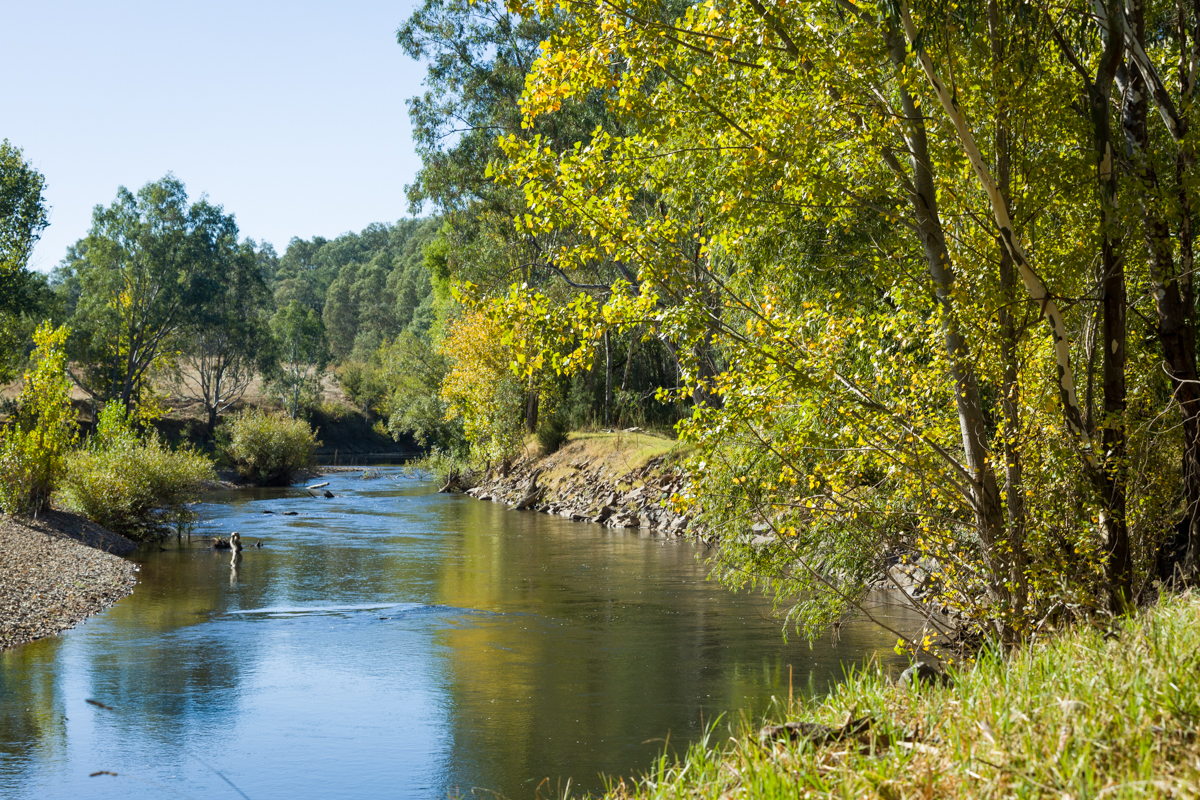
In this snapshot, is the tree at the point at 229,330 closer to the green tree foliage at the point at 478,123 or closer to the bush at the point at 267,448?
the bush at the point at 267,448

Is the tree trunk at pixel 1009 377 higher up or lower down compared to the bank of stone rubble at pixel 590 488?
higher up

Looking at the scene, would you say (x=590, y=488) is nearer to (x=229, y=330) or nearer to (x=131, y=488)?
(x=131, y=488)

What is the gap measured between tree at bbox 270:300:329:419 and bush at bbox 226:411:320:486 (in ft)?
57.9

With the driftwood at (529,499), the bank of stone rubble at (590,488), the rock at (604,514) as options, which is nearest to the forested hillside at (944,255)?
the bank of stone rubble at (590,488)

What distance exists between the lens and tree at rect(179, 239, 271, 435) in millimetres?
48875

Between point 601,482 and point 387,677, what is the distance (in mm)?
20503

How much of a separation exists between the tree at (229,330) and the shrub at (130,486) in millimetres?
25438

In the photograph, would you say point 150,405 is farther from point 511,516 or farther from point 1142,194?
point 1142,194

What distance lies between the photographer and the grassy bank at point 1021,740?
10.9 ft

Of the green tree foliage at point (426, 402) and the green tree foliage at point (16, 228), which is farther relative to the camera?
the green tree foliage at point (426, 402)

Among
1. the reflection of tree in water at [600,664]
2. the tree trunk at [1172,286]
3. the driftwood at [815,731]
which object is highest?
the tree trunk at [1172,286]

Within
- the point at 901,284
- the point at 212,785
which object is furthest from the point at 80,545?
the point at 901,284

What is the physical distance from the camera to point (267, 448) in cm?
4131

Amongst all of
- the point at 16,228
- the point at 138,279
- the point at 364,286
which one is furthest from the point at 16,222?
the point at 364,286
